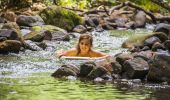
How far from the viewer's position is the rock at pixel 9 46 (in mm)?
14242

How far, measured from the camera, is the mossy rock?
22.9 meters

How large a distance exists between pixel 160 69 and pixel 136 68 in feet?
1.67

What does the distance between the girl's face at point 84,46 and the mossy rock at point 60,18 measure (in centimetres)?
966

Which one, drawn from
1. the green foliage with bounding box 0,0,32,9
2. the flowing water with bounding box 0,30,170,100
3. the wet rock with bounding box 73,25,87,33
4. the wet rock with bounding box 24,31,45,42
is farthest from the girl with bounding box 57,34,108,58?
the wet rock with bounding box 73,25,87,33

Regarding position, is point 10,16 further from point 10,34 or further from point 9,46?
point 9,46

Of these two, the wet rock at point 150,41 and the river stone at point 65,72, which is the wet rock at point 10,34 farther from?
the river stone at point 65,72

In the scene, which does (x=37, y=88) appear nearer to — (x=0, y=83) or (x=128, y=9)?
(x=0, y=83)

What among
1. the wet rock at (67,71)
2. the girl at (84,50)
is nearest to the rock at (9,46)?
the girl at (84,50)

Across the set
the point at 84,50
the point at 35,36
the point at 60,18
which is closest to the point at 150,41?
the point at 84,50

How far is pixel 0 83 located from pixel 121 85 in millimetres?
2197

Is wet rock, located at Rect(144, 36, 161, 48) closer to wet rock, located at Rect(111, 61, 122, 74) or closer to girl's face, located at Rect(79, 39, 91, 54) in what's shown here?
girl's face, located at Rect(79, 39, 91, 54)

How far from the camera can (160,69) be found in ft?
29.3

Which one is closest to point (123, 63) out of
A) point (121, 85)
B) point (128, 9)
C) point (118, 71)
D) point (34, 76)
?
point (118, 71)

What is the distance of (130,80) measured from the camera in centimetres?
922
